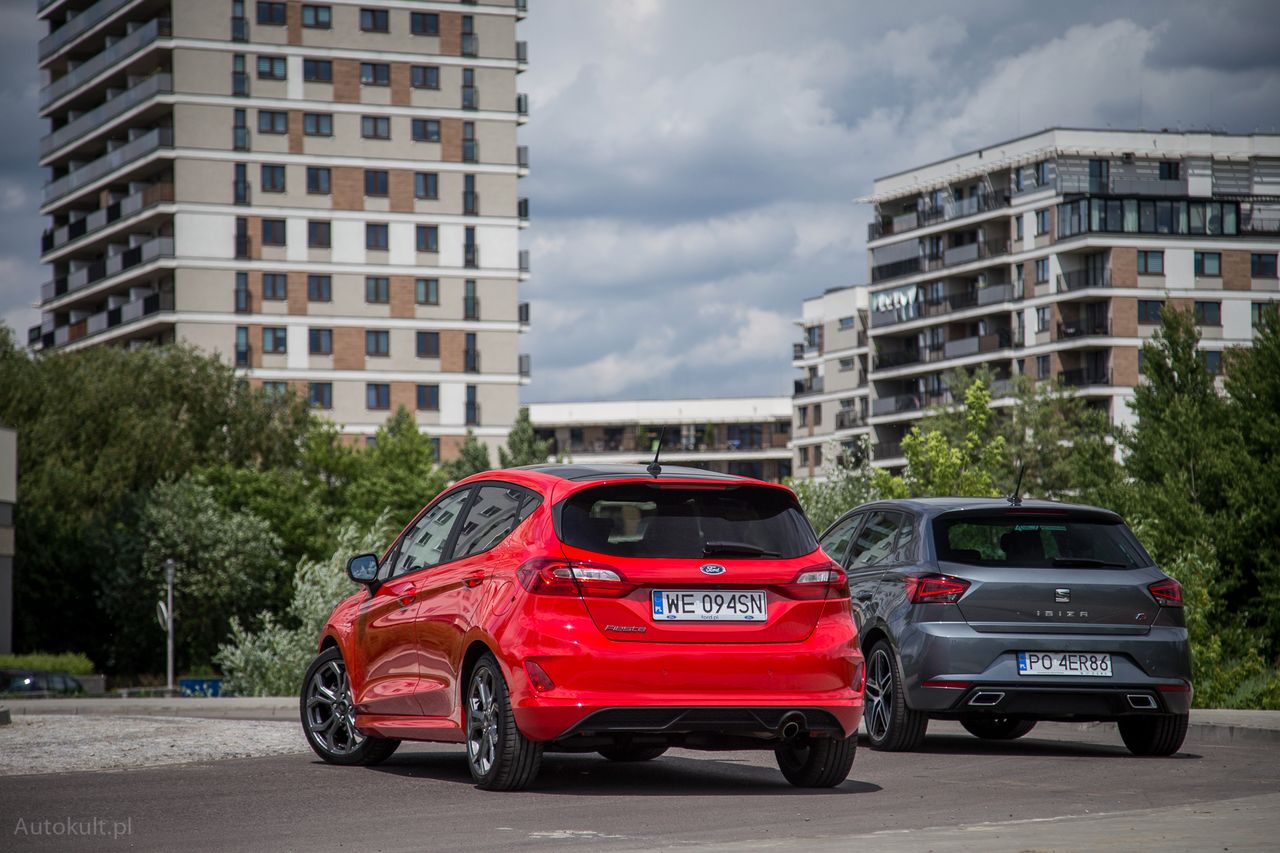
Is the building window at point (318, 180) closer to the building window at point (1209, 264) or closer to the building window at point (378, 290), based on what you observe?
the building window at point (378, 290)

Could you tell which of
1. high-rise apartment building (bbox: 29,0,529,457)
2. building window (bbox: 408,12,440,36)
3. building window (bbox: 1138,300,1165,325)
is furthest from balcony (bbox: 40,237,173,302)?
building window (bbox: 1138,300,1165,325)

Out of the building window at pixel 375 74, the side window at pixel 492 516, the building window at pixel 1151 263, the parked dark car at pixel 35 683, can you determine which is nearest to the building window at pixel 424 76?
the building window at pixel 375 74

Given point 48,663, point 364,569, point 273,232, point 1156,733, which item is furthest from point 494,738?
point 273,232

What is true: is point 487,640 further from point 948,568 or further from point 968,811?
point 948,568

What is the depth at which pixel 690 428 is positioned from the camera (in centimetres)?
16138

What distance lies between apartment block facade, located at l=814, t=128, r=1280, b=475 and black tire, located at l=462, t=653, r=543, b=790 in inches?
3647

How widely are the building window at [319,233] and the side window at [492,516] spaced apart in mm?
86590

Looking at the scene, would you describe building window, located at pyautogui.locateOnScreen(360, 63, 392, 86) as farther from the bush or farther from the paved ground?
the paved ground

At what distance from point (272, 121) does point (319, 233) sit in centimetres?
580

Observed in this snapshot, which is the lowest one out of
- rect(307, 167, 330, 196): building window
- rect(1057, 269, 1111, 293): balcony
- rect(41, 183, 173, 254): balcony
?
rect(1057, 269, 1111, 293): balcony

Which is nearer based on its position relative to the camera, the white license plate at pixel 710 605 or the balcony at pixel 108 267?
the white license plate at pixel 710 605

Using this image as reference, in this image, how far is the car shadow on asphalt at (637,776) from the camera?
10.1 m

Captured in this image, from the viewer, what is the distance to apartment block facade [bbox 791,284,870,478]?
423 ft

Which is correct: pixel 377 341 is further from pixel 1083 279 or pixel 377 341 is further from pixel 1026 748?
pixel 1026 748
